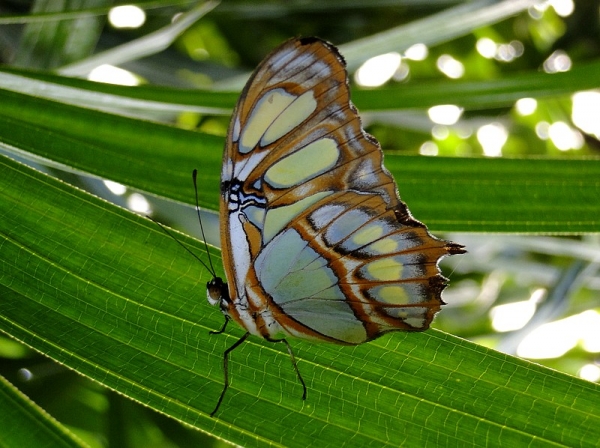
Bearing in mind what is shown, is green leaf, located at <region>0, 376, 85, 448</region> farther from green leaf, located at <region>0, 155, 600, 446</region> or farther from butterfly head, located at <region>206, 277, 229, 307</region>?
butterfly head, located at <region>206, 277, 229, 307</region>

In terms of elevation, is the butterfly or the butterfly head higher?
the butterfly

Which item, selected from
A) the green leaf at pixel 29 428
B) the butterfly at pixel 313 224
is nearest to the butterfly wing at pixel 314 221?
the butterfly at pixel 313 224

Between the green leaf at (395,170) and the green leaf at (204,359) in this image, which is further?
the green leaf at (395,170)

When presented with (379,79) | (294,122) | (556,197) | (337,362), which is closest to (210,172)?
(294,122)

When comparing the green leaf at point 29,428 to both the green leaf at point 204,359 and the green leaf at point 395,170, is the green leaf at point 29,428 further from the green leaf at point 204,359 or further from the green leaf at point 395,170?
the green leaf at point 395,170

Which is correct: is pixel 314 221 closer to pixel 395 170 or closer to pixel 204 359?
pixel 395 170

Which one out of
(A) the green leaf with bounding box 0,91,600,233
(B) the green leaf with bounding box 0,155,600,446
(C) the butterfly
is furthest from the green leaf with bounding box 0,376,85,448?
(A) the green leaf with bounding box 0,91,600,233
